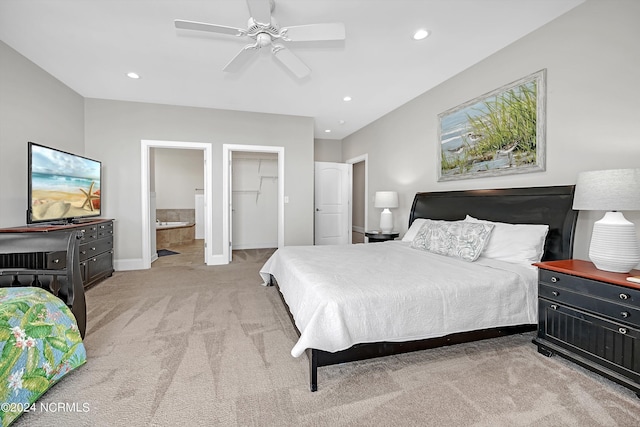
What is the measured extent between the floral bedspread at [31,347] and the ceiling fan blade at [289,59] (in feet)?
7.96

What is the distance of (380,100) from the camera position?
14.3 feet

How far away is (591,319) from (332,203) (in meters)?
4.83

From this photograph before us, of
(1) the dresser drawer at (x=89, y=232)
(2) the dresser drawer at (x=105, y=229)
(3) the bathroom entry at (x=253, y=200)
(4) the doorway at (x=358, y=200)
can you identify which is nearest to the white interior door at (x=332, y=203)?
(4) the doorway at (x=358, y=200)

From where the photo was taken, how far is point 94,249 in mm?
3609

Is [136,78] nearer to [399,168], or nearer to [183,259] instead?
[183,259]

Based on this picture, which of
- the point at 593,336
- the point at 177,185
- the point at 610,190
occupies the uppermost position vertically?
the point at 177,185

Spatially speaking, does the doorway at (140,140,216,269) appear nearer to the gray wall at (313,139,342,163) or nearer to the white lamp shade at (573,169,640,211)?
the gray wall at (313,139,342,163)

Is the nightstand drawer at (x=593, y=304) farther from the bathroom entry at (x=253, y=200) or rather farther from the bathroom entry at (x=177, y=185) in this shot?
the bathroom entry at (x=177, y=185)

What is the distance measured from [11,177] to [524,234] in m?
4.90

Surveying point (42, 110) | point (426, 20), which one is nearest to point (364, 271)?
point (426, 20)

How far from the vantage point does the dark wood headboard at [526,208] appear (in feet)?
7.50

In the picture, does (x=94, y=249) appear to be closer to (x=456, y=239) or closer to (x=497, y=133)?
(x=456, y=239)

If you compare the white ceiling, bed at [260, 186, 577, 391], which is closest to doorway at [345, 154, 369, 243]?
the white ceiling

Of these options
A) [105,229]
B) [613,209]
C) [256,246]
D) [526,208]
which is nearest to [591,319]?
[613,209]
